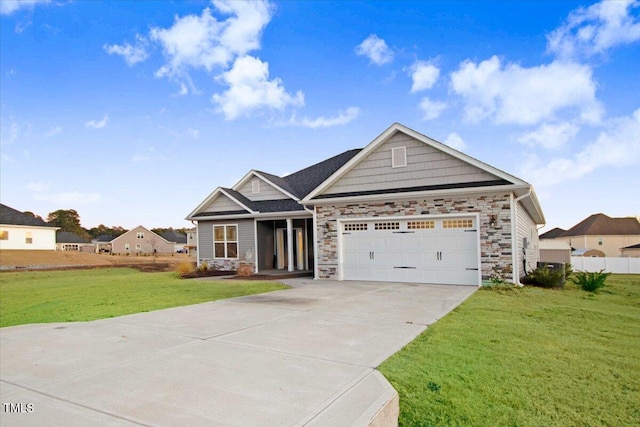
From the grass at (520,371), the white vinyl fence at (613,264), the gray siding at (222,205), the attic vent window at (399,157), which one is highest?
the attic vent window at (399,157)

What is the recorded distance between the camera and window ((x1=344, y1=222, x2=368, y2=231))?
603 inches

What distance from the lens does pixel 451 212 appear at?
13.6m

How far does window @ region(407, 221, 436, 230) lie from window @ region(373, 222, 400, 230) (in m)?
0.47

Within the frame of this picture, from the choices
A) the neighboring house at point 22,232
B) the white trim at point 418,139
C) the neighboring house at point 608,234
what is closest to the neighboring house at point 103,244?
the neighboring house at point 22,232

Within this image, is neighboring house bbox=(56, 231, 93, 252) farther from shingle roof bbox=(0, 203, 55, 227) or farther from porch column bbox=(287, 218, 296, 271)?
porch column bbox=(287, 218, 296, 271)

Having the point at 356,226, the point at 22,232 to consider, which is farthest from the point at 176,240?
the point at 356,226

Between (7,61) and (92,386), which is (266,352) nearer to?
(92,386)

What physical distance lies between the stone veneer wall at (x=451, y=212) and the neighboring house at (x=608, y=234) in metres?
43.2

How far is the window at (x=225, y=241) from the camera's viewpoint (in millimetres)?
19972

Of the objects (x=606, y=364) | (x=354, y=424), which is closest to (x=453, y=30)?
(x=606, y=364)

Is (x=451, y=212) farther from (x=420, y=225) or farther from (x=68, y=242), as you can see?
(x=68, y=242)

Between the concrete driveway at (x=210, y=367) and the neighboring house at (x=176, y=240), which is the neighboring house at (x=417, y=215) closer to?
the concrete driveway at (x=210, y=367)

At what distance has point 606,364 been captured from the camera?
496 cm

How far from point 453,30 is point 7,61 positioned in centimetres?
2006
